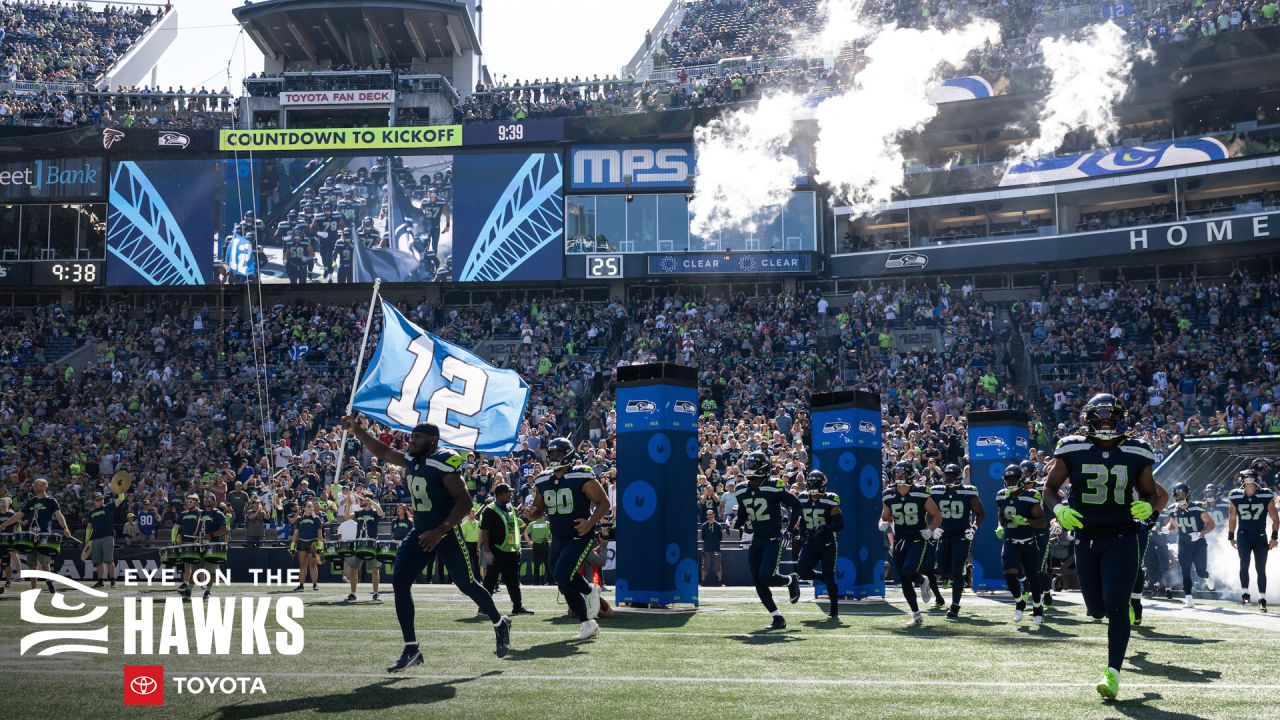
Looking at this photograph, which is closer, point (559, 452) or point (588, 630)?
point (588, 630)

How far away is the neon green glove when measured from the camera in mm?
9375

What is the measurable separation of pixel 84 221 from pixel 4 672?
40788 mm

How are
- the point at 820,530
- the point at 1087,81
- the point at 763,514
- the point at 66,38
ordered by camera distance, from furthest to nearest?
1. the point at 66,38
2. the point at 1087,81
3. the point at 820,530
4. the point at 763,514

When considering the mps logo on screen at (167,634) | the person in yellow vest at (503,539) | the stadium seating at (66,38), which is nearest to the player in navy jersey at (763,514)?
the person in yellow vest at (503,539)

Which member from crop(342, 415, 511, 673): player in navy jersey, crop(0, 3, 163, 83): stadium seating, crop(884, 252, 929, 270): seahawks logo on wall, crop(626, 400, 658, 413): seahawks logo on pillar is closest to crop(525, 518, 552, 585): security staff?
crop(626, 400, 658, 413): seahawks logo on pillar

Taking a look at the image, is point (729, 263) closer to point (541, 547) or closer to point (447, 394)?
point (541, 547)

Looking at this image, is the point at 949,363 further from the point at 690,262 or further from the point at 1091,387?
→ the point at 690,262

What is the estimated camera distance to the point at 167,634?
13.2 meters

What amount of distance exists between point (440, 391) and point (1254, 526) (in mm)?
14344

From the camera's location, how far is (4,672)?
10.2 meters

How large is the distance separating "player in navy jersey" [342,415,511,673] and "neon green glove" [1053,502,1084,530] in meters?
4.88

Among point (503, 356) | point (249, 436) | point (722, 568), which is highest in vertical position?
point (503, 356)

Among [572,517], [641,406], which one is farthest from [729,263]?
[572,517]

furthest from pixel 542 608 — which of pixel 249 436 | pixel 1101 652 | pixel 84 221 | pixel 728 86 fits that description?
pixel 84 221
